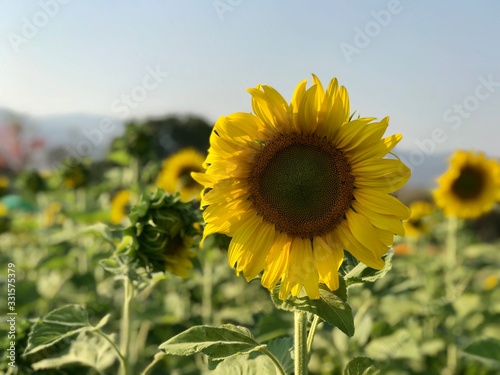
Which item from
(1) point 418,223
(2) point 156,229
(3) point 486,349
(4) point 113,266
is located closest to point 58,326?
(4) point 113,266

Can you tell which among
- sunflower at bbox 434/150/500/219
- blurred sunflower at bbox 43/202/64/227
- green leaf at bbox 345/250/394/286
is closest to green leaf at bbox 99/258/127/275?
green leaf at bbox 345/250/394/286

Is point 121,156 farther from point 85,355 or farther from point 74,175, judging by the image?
point 85,355

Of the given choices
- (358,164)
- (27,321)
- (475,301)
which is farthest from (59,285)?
(358,164)

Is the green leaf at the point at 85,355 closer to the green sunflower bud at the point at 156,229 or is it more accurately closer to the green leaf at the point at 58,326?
the green leaf at the point at 58,326

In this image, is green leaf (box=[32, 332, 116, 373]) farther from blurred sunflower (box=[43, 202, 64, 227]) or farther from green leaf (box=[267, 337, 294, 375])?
blurred sunflower (box=[43, 202, 64, 227])

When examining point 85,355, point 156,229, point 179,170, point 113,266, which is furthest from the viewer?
point 179,170

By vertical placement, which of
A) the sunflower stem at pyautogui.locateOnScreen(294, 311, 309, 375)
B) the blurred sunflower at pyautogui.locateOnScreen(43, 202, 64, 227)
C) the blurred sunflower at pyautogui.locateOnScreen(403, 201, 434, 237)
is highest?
the sunflower stem at pyautogui.locateOnScreen(294, 311, 309, 375)

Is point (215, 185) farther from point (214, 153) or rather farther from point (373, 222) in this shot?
point (373, 222)

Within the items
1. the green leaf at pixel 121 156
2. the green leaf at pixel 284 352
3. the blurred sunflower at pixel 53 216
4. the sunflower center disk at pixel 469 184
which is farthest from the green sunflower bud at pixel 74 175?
the green leaf at pixel 284 352
